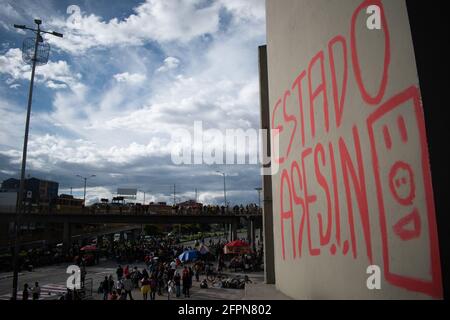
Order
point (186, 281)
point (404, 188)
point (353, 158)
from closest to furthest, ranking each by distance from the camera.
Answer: point (404, 188), point (353, 158), point (186, 281)

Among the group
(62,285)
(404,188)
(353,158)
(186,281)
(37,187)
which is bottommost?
(62,285)

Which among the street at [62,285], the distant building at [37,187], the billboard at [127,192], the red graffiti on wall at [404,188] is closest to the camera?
the red graffiti on wall at [404,188]

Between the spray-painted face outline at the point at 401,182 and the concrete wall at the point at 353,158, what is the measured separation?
1cm

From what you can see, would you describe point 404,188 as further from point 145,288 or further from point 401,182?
point 145,288

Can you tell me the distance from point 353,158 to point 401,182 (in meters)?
1.06

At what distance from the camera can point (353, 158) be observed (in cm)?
432

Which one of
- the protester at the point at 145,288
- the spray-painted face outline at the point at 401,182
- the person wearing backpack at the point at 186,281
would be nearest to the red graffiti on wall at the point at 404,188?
the spray-painted face outline at the point at 401,182

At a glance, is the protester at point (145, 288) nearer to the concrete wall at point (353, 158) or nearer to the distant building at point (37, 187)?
the concrete wall at point (353, 158)

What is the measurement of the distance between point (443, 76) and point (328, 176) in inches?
99.3

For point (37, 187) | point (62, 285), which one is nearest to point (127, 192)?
point (37, 187)

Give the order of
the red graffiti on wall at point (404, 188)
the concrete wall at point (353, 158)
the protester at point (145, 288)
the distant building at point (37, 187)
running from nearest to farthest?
the red graffiti on wall at point (404, 188)
the concrete wall at point (353, 158)
the protester at point (145, 288)
the distant building at point (37, 187)

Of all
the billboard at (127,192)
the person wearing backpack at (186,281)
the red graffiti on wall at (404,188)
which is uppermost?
the billboard at (127,192)

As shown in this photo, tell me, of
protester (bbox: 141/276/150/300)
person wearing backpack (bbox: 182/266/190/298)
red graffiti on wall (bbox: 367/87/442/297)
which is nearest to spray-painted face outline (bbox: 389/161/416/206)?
red graffiti on wall (bbox: 367/87/442/297)

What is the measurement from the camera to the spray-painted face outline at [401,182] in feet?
10.3
